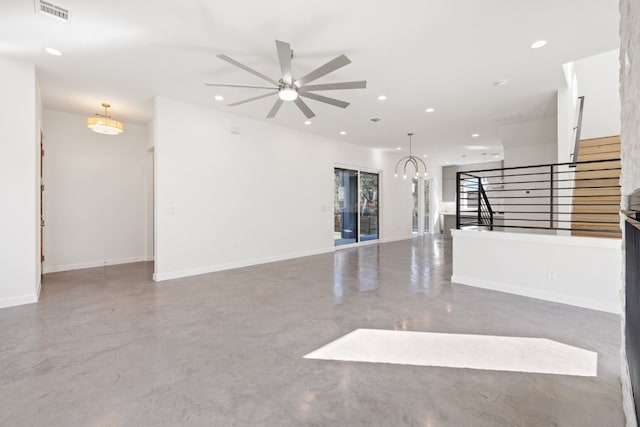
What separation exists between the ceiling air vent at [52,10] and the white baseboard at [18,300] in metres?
3.42

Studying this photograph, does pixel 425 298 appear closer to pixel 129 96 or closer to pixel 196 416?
pixel 196 416

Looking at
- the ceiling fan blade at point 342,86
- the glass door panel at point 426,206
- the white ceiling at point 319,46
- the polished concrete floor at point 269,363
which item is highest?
the white ceiling at point 319,46

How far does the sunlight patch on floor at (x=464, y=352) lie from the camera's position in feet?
7.54

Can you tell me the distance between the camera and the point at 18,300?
3777mm

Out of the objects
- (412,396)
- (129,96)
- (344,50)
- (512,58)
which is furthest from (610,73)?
(129,96)

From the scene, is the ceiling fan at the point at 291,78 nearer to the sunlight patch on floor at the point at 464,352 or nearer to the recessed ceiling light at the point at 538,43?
the recessed ceiling light at the point at 538,43

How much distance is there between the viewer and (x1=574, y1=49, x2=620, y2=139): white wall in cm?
564

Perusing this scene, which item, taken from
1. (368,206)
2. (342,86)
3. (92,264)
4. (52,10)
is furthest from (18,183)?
(368,206)

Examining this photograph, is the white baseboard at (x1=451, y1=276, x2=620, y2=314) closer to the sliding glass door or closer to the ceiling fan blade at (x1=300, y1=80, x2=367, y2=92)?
the ceiling fan blade at (x1=300, y1=80, x2=367, y2=92)

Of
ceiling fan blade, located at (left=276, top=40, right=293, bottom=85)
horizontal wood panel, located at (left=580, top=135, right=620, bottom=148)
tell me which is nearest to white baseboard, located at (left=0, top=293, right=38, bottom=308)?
ceiling fan blade, located at (left=276, top=40, right=293, bottom=85)

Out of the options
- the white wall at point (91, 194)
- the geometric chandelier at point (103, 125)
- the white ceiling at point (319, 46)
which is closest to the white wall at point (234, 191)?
the white ceiling at point (319, 46)

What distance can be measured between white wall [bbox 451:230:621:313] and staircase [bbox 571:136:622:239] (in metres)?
0.69

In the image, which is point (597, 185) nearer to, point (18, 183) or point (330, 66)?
point (330, 66)

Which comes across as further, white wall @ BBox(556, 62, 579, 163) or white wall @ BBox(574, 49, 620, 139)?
white wall @ BBox(574, 49, 620, 139)
